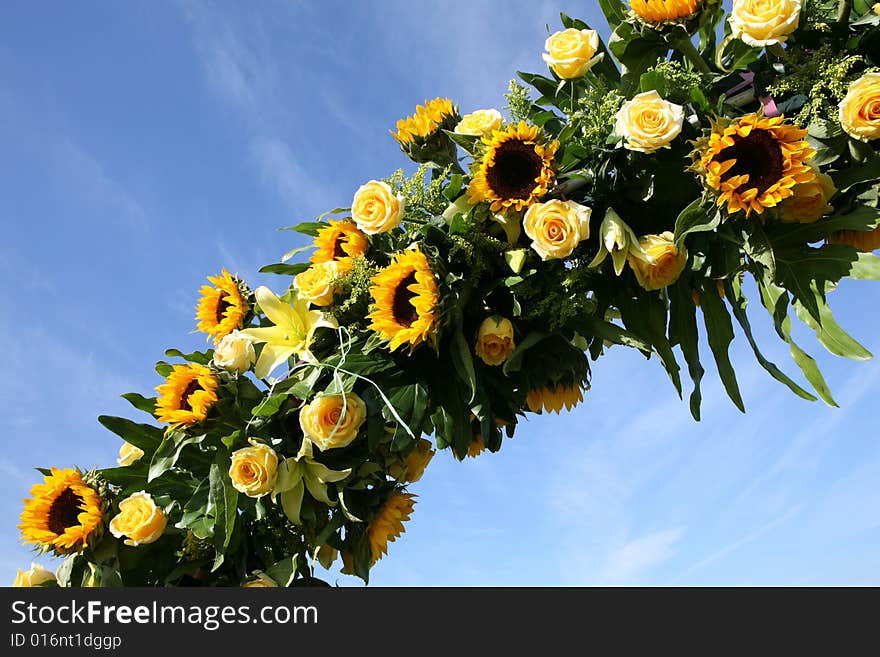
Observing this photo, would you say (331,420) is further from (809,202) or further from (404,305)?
(809,202)

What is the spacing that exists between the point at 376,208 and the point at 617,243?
1.94ft

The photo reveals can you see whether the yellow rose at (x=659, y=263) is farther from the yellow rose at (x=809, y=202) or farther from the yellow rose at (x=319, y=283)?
the yellow rose at (x=319, y=283)

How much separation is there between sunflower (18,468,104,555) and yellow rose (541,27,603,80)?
1598 mm

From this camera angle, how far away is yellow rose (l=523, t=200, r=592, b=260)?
1.63 metres

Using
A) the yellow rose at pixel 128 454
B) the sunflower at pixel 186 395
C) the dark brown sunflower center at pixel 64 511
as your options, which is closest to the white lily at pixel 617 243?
the sunflower at pixel 186 395

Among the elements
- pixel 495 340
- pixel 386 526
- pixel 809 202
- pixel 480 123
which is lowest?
pixel 386 526

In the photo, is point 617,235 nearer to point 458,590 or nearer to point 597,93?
point 597,93

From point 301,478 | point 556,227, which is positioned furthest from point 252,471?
point 556,227

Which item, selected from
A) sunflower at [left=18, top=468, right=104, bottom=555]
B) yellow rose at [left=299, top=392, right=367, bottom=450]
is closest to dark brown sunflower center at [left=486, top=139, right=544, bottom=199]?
yellow rose at [left=299, top=392, right=367, bottom=450]

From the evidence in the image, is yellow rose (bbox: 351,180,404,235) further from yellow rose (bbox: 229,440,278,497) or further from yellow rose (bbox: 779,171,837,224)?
yellow rose (bbox: 779,171,837,224)

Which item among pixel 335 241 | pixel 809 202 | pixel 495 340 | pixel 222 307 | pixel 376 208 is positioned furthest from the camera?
pixel 222 307

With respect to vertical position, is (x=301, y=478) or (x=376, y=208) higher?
(x=376, y=208)

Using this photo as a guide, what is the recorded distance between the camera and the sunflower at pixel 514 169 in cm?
166

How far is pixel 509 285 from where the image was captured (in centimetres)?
174
